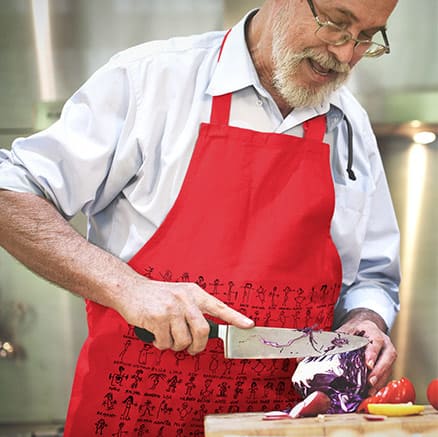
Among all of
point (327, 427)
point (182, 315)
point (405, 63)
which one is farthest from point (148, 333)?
point (405, 63)

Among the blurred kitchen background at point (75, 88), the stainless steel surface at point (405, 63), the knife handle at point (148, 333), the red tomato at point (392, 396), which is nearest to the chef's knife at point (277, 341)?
the knife handle at point (148, 333)

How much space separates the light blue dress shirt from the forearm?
A: 0.13 feet

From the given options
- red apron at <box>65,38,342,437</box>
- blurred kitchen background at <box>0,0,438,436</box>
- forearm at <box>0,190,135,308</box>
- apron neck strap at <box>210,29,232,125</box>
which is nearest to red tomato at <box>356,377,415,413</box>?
red apron at <box>65,38,342,437</box>

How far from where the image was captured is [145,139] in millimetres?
1521

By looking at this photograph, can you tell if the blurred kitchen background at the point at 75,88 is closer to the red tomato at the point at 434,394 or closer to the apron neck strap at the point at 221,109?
the apron neck strap at the point at 221,109

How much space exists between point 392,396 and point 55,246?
732mm

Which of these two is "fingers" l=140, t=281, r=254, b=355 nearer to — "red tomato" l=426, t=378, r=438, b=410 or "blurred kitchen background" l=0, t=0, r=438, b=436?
"red tomato" l=426, t=378, r=438, b=410

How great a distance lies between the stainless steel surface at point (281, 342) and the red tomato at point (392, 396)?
0.33ft

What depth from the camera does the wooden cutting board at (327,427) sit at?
1297mm

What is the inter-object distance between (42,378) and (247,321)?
1.43 metres

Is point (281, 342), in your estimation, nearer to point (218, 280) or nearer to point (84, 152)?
point (218, 280)

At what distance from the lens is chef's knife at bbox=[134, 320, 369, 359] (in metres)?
1.38

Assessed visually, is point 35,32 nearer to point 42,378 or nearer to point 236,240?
point 42,378

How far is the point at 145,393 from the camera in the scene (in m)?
1.49
